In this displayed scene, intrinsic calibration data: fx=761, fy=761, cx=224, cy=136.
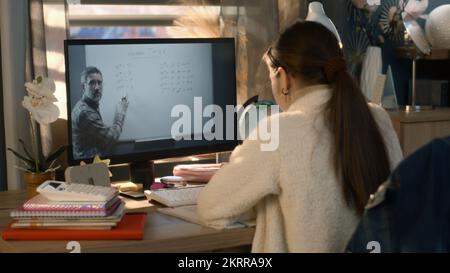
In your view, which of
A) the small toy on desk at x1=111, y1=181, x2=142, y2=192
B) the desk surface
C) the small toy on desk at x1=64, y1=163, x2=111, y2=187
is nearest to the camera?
the small toy on desk at x1=64, y1=163, x2=111, y2=187

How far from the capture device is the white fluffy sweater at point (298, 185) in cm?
175

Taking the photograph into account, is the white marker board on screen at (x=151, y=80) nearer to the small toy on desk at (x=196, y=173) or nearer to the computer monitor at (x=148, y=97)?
the computer monitor at (x=148, y=97)

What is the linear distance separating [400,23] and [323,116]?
5.54ft

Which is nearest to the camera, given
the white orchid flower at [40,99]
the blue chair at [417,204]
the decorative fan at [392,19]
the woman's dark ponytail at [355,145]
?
the blue chair at [417,204]

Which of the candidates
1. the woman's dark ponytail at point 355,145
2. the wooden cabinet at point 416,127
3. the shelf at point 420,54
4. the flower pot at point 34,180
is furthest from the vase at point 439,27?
the flower pot at point 34,180

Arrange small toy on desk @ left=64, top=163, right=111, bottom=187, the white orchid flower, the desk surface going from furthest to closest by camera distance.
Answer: the desk surface < the white orchid flower < small toy on desk @ left=64, top=163, right=111, bottom=187

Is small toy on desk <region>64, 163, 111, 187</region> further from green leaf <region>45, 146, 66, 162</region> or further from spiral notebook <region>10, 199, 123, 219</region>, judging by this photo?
spiral notebook <region>10, 199, 123, 219</region>

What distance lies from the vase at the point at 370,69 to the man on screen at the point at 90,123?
120 cm

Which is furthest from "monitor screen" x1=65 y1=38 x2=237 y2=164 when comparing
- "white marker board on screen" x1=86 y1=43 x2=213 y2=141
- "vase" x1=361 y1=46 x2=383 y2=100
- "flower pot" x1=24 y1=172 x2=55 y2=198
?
"vase" x1=361 y1=46 x2=383 y2=100

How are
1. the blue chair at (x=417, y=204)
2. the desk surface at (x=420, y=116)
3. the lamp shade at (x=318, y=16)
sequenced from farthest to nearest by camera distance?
the desk surface at (x=420, y=116), the lamp shade at (x=318, y=16), the blue chair at (x=417, y=204)

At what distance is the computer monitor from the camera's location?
2.33 m

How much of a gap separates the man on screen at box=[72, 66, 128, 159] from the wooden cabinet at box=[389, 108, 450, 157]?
1.14m
